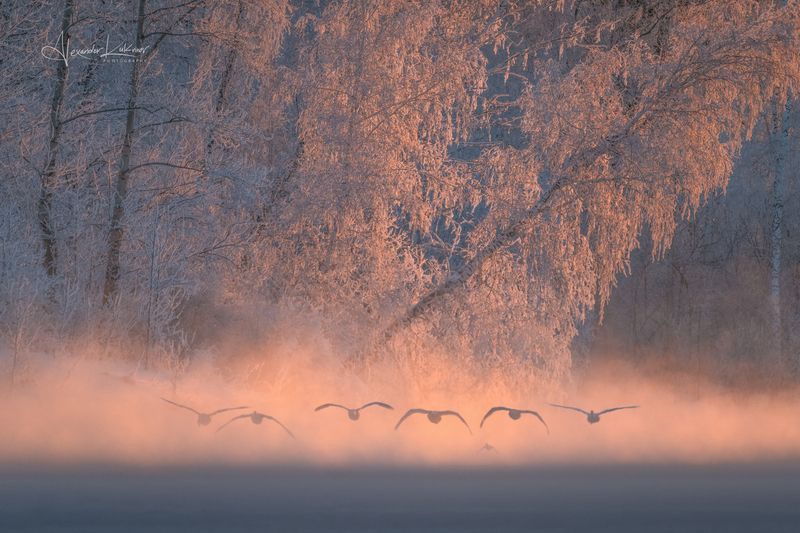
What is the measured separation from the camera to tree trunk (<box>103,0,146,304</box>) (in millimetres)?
8594

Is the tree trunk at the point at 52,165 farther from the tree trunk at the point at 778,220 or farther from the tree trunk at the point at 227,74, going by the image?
the tree trunk at the point at 778,220

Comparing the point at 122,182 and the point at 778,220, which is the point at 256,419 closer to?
the point at 122,182

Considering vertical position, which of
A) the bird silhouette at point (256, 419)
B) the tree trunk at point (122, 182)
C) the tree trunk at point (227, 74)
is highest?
the tree trunk at point (227, 74)

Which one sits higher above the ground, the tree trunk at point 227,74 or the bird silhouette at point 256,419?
the tree trunk at point 227,74

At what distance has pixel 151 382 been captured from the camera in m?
6.21

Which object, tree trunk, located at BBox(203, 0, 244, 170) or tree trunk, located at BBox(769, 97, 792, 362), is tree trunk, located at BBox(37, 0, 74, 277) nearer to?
tree trunk, located at BBox(203, 0, 244, 170)

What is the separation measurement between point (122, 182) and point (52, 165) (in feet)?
2.24

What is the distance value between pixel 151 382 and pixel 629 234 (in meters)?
5.55

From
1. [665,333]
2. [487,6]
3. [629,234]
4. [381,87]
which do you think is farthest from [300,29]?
[665,333]

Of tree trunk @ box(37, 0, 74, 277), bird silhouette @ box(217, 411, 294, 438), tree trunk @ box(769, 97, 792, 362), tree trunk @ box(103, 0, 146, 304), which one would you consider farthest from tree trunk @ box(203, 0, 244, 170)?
tree trunk @ box(769, 97, 792, 362)

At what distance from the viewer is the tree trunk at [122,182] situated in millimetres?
8594

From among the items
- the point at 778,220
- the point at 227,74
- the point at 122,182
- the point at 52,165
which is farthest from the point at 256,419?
the point at 778,220

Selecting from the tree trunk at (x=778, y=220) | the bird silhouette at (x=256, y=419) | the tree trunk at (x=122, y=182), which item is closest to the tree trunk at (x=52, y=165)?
the tree trunk at (x=122, y=182)

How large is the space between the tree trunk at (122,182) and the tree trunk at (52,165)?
19.5 inches
